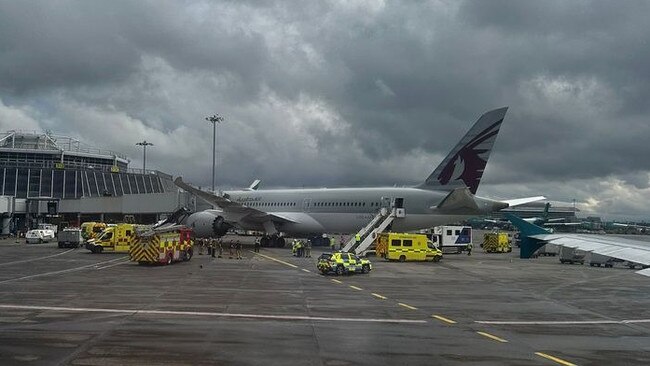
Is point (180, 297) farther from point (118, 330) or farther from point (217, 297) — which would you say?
point (118, 330)

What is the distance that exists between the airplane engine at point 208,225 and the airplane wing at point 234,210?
0.83 m

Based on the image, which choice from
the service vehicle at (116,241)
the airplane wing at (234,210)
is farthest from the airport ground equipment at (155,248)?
the airplane wing at (234,210)

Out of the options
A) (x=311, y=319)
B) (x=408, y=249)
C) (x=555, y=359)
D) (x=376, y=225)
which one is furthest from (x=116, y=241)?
(x=555, y=359)

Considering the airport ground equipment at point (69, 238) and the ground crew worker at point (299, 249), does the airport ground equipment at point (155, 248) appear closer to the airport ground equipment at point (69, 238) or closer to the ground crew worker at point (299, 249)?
the ground crew worker at point (299, 249)

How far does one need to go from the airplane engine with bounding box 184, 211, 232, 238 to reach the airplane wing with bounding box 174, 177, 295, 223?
83cm

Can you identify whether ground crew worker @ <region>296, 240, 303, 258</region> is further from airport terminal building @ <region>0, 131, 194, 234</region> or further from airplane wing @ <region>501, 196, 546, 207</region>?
airport terminal building @ <region>0, 131, 194, 234</region>

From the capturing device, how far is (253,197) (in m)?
64.4

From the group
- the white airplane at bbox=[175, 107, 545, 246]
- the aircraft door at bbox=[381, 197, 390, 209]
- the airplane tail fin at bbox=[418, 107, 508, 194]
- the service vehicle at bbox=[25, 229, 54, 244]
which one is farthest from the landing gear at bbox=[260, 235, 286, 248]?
the service vehicle at bbox=[25, 229, 54, 244]

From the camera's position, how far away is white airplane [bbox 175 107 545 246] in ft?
150

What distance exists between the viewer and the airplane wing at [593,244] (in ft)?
40.7

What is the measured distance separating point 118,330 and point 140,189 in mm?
110220

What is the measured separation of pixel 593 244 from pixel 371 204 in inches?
1456

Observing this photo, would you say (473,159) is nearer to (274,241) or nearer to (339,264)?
(339,264)

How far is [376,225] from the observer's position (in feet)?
159
